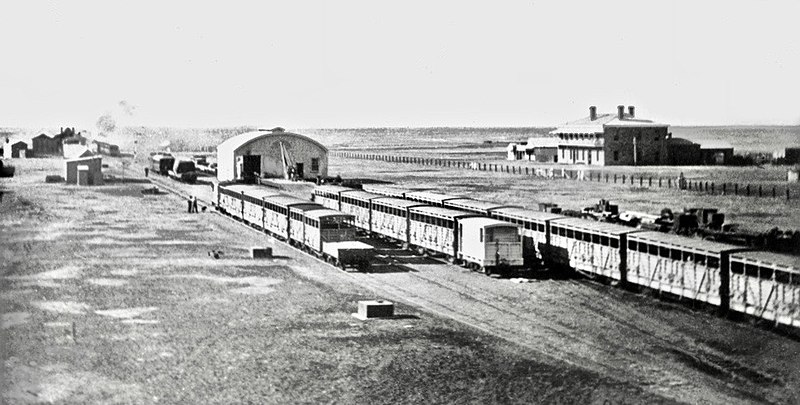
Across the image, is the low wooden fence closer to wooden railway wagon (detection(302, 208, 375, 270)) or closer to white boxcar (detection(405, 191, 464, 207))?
white boxcar (detection(405, 191, 464, 207))

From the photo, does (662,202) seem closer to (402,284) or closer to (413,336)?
(402,284)

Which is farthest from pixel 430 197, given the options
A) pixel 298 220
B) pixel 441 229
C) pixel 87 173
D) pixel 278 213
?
pixel 87 173

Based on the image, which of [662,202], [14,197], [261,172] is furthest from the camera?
[261,172]

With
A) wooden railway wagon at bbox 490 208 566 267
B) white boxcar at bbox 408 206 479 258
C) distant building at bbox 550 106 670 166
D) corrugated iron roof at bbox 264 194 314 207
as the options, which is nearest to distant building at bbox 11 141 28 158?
distant building at bbox 550 106 670 166

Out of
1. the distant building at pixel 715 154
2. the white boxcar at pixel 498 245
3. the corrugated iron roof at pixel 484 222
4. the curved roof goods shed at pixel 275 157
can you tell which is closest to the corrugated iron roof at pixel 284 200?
the corrugated iron roof at pixel 484 222

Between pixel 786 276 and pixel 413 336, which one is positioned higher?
pixel 786 276

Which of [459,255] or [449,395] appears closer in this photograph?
[449,395]

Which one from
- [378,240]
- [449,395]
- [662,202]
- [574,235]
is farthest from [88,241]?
[662,202]

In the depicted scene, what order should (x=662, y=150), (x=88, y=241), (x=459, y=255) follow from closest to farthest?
(x=459, y=255)
(x=88, y=241)
(x=662, y=150)

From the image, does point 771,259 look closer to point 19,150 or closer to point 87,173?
point 87,173
